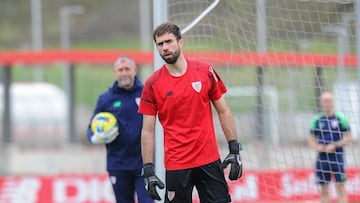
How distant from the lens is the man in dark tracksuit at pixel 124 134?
27.2 ft

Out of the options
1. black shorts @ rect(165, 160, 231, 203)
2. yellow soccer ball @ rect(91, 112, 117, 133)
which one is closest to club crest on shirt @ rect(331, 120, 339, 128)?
yellow soccer ball @ rect(91, 112, 117, 133)

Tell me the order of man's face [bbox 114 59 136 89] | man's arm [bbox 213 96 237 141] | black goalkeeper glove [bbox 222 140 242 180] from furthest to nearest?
man's face [bbox 114 59 136 89] → man's arm [bbox 213 96 237 141] → black goalkeeper glove [bbox 222 140 242 180]

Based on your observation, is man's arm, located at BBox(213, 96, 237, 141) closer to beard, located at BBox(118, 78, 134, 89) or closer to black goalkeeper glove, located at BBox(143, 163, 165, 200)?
black goalkeeper glove, located at BBox(143, 163, 165, 200)

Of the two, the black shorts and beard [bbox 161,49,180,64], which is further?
the black shorts

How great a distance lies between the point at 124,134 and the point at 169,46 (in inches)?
87.0

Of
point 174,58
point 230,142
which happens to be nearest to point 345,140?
point 230,142

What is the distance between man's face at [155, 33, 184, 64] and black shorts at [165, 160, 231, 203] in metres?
0.91

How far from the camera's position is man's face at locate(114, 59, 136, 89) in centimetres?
823

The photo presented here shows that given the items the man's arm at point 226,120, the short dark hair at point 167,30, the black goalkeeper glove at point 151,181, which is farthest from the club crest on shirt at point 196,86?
the black goalkeeper glove at point 151,181

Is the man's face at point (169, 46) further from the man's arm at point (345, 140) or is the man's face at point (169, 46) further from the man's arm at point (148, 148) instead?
the man's arm at point (345, 140)

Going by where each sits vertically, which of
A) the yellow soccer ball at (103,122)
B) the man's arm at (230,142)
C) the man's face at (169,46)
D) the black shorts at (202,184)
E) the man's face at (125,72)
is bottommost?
the black shorts at (202,184)

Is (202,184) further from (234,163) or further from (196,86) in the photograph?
(196,86)

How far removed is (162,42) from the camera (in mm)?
6328

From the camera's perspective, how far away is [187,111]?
6395 mm
